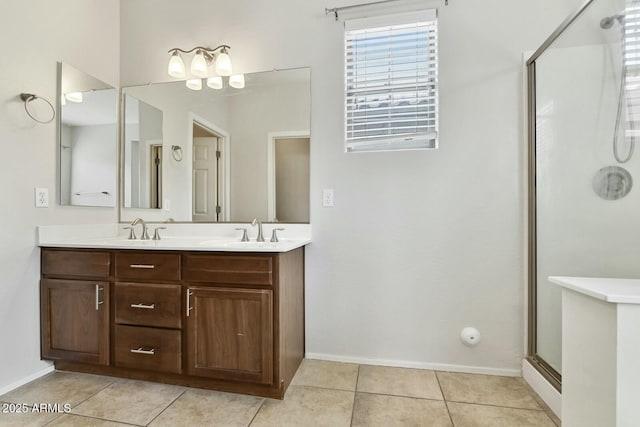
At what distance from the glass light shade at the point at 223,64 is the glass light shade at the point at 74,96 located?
0.93 m

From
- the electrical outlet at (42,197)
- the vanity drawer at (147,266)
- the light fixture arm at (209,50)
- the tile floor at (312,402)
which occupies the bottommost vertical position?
the tile floor at (312,402)

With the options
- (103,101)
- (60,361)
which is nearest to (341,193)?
(103,101)

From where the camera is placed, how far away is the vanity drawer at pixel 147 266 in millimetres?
1713

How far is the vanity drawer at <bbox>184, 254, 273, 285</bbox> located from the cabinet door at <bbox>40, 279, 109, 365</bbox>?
57cm

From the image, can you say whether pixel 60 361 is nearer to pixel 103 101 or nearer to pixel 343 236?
pixel 103 101

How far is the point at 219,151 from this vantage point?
223cm

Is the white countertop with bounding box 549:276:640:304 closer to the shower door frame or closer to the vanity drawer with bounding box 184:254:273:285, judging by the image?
the shower door frame

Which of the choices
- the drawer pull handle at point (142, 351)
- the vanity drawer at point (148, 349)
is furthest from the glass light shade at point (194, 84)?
the drawer pull handle at point (142, 351)

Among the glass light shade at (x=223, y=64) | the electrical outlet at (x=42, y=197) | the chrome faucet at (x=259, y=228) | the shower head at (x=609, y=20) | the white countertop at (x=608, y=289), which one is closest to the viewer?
the white countertop at (x=608, y=289)

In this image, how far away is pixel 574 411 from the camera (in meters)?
1.08

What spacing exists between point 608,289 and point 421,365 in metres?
1.28

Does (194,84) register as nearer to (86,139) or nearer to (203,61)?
(203,61)

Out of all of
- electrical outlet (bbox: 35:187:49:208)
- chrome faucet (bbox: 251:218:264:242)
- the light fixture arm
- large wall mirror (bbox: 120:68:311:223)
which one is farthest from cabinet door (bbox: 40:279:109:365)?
the light fixture arm

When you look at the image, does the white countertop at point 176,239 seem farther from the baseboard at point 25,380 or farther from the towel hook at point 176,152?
the baseboard at point 25,380
